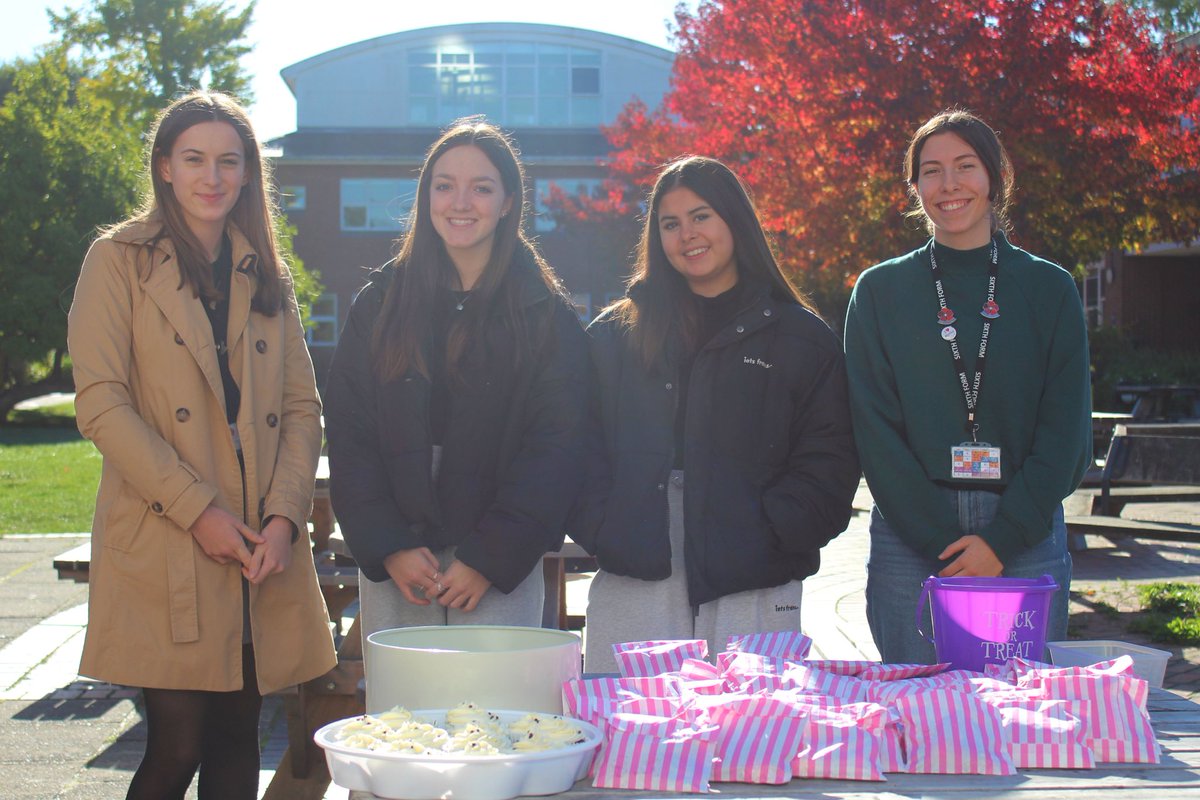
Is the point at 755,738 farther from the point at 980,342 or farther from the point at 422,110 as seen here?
the point at 422,110

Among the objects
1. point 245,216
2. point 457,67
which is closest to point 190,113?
point 245,216

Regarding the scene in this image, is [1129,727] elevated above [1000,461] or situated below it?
below

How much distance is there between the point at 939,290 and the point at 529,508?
1.27m

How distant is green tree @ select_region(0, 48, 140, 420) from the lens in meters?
29.1

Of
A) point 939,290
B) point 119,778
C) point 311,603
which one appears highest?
point 939,290

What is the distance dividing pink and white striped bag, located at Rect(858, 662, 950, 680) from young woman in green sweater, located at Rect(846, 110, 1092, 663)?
80 cm

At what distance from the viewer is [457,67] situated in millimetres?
42500

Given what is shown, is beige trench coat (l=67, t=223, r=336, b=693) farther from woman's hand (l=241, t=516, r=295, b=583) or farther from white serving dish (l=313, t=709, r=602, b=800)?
white serving dish (l=313, t=709, r=602, b=800)

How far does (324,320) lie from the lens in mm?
41781

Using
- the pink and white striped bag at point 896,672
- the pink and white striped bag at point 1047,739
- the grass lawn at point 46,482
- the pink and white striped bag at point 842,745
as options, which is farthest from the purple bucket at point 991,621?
the grass lawn at point 46,482

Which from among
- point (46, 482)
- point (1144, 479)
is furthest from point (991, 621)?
point (46, 482)

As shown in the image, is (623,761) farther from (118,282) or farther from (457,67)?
(457,67)

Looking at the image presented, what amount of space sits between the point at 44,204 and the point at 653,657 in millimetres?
31008

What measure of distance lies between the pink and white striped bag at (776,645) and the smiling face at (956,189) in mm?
1488
